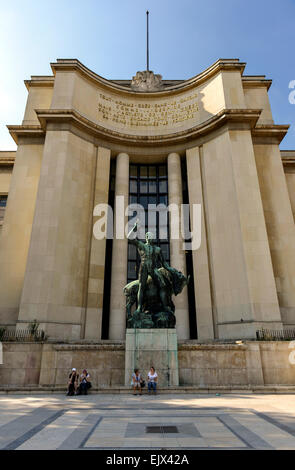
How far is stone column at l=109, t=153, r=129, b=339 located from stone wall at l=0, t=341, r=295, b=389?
763cm

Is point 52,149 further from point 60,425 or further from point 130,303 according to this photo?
point 60,425

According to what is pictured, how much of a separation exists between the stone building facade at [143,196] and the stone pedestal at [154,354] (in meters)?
7.91

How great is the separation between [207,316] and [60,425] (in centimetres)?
1715

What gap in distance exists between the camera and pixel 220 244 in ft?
76.6

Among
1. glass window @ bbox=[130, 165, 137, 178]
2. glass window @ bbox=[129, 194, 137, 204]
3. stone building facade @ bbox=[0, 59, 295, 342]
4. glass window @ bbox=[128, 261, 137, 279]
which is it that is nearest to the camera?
stone building facade @ bbox=[0, 59, 295, 342]

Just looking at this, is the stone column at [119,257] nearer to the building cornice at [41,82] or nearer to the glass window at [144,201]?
the glass window at [144,201]

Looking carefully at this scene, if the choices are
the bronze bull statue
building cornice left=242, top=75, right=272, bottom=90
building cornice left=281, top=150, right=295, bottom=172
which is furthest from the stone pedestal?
building cornice left=242, top=75, right=272, bottom=90

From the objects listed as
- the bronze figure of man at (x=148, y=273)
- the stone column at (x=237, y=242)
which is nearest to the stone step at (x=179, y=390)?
the bronze figure of man at (x=148, y=273)

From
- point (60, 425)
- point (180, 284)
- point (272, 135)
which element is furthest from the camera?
point (272, 135)

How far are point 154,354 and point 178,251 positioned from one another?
475 inches

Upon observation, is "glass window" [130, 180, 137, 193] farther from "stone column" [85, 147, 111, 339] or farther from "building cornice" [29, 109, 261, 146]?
"stone column" [85, 147, 111, 339]

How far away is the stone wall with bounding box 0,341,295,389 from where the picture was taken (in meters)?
14.5

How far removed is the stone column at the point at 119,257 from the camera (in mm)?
22922

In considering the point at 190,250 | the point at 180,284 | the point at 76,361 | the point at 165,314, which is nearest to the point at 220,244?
the point at 190,250
